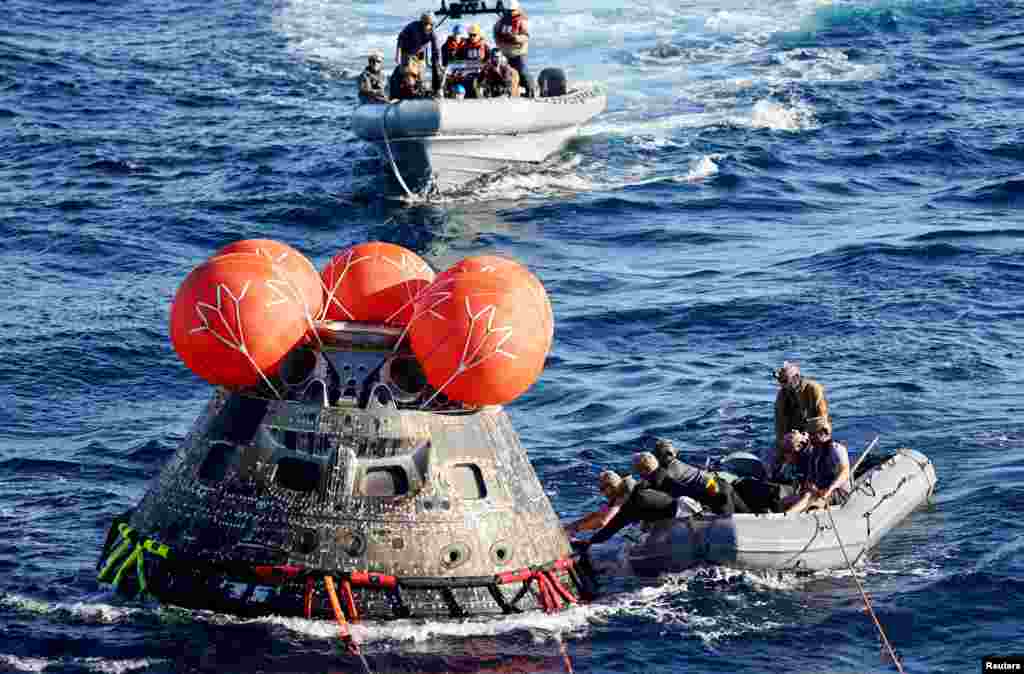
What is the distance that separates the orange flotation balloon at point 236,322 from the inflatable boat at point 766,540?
4.47 m

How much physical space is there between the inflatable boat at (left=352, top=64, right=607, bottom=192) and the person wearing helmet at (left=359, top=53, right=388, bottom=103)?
50 centimetres

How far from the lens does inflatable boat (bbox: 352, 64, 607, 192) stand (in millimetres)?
31859

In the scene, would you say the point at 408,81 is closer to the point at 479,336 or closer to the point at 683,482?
the point at 683,482

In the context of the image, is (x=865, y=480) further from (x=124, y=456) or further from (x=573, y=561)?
(x=124, y=456)

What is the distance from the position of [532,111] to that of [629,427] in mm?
13685

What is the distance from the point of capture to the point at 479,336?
14516mm

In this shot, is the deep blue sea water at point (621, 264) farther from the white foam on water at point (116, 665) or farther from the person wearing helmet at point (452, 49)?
the person wearing helmet at point (452, 49)

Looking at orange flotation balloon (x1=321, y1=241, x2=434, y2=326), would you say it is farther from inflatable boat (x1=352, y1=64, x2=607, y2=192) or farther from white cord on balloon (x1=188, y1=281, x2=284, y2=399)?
inflatable boat (x1=352, y1=64, x2=607, y2=192)

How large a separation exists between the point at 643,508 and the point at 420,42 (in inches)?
685

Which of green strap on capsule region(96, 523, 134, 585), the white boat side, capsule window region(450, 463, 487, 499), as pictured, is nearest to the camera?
capsule window region(450, 463, 487, 499)

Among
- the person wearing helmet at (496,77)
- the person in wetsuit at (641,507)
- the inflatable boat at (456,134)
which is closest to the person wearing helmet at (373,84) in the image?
the inflatable boat at (456,134)

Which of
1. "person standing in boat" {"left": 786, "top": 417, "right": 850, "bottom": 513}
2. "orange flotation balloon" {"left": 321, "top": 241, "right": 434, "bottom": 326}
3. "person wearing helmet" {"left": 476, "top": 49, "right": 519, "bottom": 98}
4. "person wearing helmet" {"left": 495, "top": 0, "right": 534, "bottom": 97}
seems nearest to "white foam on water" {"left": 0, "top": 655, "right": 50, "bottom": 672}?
"orange flotation balloon" {"left": 321, "top": 241, "right": 434, "bottom": 326}

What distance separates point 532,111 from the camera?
34281 millimetres

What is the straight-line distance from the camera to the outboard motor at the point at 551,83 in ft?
120
